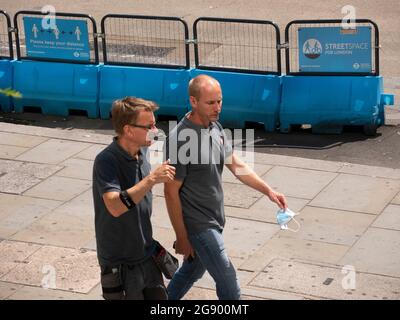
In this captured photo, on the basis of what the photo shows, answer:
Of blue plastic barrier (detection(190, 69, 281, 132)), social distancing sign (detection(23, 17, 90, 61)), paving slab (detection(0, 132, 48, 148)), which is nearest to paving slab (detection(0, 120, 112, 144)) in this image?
paving slab (detection(0, 132, 48, 148))

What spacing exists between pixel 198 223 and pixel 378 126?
22.8 feet

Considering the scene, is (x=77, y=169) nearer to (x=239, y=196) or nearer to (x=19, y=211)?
(x=19, y=211)

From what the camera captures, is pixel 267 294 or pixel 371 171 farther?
pixel 371 171

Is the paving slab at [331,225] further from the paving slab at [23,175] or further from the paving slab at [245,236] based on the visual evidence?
the paving slab at [23,175]

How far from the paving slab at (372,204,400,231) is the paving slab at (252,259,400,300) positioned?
1.20 metres

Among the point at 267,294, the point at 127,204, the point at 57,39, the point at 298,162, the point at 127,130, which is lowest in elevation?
the point at 267,294

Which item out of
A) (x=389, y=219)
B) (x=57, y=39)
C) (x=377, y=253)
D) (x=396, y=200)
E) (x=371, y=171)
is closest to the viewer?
(x=377, y=253)

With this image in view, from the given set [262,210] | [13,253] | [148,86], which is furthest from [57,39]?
[13,253]

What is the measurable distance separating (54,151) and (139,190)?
640cm

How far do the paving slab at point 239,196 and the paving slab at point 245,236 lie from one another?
45 cm

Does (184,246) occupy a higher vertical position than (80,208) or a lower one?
higher

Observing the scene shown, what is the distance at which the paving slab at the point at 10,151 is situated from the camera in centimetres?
1250

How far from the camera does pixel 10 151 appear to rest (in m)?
12.7

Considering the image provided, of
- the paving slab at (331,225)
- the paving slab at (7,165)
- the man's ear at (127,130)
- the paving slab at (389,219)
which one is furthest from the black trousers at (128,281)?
the paving slab at (7,165)
